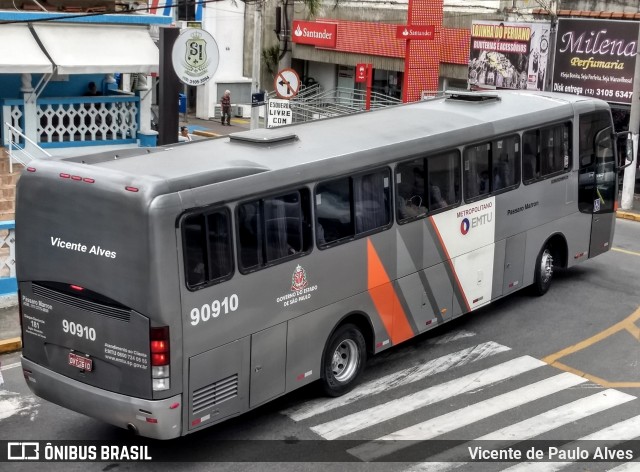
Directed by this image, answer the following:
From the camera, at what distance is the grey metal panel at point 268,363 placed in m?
9.80

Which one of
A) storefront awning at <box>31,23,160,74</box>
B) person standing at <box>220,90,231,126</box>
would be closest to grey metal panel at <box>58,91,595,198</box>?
storefront awning at <box>31,23,160,74</box>

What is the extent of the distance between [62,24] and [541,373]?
12.2 metres

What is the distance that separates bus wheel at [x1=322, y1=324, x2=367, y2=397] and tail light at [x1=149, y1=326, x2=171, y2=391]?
2478mm

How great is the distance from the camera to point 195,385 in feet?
30.0

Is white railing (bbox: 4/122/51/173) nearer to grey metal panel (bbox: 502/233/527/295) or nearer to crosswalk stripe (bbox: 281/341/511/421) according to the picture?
grey metal panel (bbox: 502/233/527/295)

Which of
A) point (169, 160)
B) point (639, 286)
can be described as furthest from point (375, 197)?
point (639, 286)

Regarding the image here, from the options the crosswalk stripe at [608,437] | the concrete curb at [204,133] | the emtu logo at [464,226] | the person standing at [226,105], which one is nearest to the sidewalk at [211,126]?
the concrete curb at [204,133]

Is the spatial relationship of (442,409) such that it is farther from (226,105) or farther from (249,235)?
(226,105)

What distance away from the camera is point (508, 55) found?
27312mm

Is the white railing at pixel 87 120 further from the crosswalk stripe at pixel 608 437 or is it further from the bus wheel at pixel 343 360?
the crosswalk stripe at pixel 608 437

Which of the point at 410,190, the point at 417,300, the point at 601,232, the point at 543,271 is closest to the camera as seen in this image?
the point at 410,190

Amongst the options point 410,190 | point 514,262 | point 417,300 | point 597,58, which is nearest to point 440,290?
point 417,300

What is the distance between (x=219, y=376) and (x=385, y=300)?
2916mm

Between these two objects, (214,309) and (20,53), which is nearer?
(214,309)
